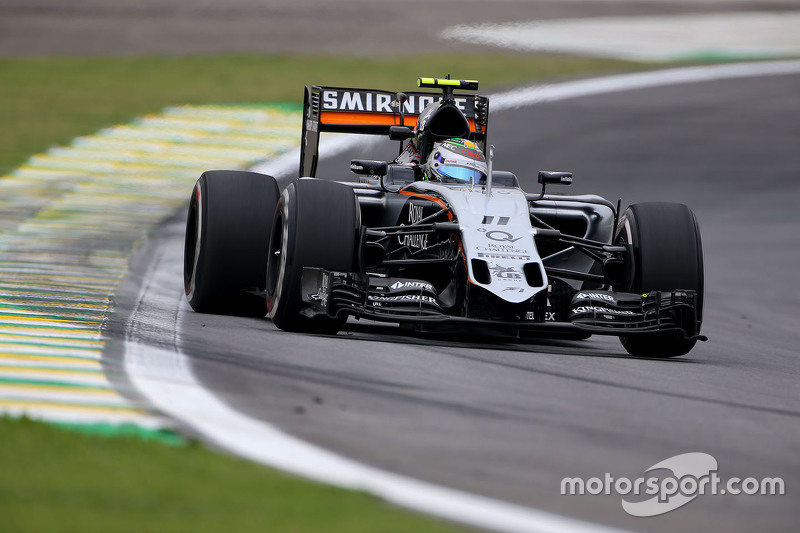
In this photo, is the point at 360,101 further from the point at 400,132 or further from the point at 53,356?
the point at 53,356

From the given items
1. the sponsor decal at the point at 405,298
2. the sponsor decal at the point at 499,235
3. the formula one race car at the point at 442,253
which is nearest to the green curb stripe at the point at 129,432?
the formula one race car at the point at 442,253

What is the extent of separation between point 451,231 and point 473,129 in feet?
11.7

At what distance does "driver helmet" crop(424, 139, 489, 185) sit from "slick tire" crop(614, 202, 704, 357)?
1.42 m

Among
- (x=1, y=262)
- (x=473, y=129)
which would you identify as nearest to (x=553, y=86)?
(x=473, y=129)

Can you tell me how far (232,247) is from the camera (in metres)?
10.4

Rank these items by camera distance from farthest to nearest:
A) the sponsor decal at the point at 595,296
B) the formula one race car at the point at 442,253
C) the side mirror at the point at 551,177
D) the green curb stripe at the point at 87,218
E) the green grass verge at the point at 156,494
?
the side mirror at the point at 551,177 → the sponsor decal at the point at 595,296 → the formula one race car at the point at 442,253 → the green curb stripe at the point at 87,218 → the green grass verge at the point at 156,494

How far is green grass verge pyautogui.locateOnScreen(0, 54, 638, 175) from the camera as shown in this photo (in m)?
22.4

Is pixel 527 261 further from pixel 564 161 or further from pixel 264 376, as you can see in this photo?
pixel 564 161

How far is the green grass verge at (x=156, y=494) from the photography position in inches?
173

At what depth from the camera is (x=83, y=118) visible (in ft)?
73.5

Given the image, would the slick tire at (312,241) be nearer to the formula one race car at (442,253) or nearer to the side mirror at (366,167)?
the formula one race car at (442,253)

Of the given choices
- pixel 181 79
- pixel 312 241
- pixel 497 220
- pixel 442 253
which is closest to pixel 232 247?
pixel 312 241

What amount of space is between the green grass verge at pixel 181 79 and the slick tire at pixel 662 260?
1289 centimetres

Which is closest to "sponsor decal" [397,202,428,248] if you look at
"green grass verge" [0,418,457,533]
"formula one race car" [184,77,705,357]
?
"formula one race car" [184,77,705,357]
